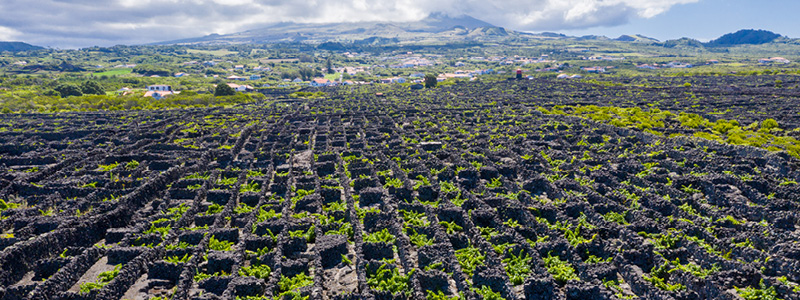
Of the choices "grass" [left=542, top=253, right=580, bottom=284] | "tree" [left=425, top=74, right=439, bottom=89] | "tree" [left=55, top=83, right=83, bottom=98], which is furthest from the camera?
"tree" [left=425, top=74, right=439, bottom=89]

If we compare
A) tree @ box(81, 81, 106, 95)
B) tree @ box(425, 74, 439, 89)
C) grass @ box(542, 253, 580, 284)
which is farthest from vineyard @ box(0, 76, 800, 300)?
tree @ box(425, 74, 439, 89)

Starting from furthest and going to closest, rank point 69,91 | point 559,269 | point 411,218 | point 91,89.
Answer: point 91,89 < point 69,91 < point 411,218 < point 559,269

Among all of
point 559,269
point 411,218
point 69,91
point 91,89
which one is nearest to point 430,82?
point 91,89

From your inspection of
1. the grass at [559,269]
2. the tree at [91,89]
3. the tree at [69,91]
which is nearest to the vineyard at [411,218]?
the grass at [559,269]

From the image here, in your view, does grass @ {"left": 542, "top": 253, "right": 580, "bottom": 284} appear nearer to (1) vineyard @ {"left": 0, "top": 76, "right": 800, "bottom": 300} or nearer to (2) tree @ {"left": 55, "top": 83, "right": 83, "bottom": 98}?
(1) vineyard @ {"left": 0, "top": 76, "right": 800, "bottom": 300}

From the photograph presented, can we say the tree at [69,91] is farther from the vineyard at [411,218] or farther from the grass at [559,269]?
the grass at [559,269]

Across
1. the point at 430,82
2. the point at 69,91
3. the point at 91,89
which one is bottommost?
the point at 69,91

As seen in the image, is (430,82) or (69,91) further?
(430,82)

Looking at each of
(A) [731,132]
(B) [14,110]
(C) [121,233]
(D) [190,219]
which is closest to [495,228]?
(D) [190,219]

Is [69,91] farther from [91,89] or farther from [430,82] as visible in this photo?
[430,82]
